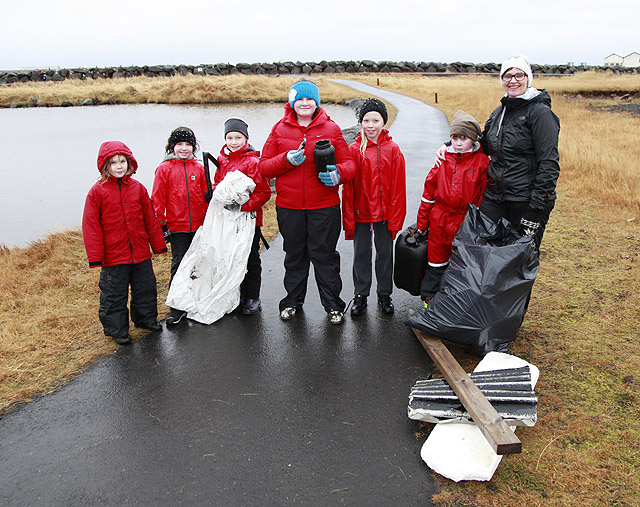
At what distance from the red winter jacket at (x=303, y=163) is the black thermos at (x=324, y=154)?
0.41ft

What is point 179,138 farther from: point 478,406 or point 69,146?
point 69,146

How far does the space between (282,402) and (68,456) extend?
1.25 metres

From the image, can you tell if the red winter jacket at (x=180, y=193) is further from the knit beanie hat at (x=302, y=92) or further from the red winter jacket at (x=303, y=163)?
the knit beanie hat at (x=302, y=92)

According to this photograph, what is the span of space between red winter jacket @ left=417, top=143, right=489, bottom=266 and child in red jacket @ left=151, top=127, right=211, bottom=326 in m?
1.91

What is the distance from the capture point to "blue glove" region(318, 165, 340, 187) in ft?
12.1

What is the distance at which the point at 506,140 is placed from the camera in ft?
11.5

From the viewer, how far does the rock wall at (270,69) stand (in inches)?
2064

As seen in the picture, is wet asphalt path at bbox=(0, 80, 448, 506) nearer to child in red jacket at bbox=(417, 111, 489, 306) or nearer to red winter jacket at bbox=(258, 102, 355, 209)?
child in red jacket at bbox=(417, 111, 489, 306)

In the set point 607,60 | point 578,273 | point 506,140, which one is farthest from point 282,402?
point 607,60

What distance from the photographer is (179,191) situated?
425cm

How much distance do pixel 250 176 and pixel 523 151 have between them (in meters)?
2.14

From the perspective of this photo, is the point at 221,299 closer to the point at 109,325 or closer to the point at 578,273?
the point at 109,325

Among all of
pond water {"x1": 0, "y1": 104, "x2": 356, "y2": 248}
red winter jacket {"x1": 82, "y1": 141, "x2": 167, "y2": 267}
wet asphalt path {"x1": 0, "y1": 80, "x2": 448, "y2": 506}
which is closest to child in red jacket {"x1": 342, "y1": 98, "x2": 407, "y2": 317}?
wet asphalt path {"x1": 0, "y1": 80, "x2": 448, "y2": 506}

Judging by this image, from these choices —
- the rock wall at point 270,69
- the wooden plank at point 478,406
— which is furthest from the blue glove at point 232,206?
the rock wall at point 270,69
